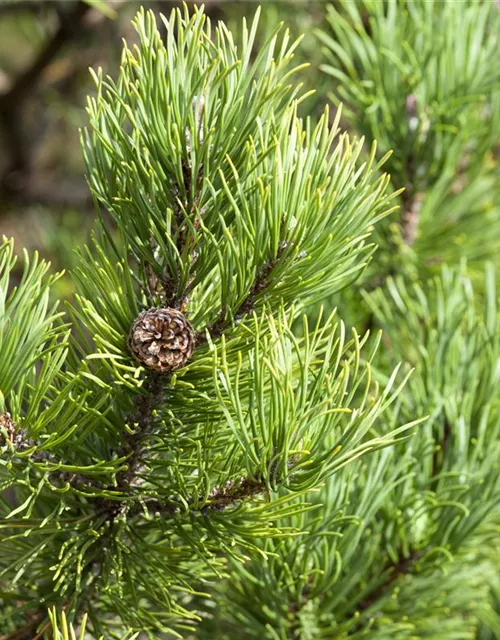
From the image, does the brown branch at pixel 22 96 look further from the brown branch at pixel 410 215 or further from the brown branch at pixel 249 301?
the brown branch at pixel 249 301

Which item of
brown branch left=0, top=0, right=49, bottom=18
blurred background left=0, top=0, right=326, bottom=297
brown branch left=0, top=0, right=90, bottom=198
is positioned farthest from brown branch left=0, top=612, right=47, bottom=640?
brown branch left=0, top=0, right=49, bottom=18

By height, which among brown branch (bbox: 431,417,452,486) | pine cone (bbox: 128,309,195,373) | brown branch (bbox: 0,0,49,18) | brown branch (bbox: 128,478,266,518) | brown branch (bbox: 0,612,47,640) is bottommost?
brown branch (bbox: 0,612,47,640)

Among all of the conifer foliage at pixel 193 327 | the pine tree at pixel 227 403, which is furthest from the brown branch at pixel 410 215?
the conifer foliage at pixel 193 327

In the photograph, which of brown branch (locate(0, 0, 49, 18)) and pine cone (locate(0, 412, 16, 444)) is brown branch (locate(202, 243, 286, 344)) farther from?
brown branch (locate(0, 0, 49, 18))

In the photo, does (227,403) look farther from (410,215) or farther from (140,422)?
(410,215)

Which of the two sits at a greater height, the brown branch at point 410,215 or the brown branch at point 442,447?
the brown branch at point 410,215

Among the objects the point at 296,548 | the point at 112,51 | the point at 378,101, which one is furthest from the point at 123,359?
the point at 112,51

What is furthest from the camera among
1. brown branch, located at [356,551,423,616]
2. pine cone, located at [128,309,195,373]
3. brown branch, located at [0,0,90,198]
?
brown branch, located at [0,0,90,198]

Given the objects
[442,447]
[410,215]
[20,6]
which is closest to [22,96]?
[20,6]
